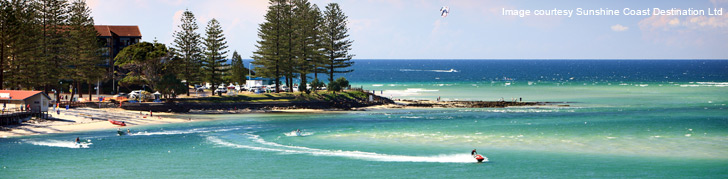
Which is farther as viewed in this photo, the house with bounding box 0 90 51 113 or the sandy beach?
→ the house with bounding box 0 90 51 113

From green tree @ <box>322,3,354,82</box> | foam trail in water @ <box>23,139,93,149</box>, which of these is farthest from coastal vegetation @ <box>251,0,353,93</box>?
foam trail in water @ <box>23,139,93,149</box>

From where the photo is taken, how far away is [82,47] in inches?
3674

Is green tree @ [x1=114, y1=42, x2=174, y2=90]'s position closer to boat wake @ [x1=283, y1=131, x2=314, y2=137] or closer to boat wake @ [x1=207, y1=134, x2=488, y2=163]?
boat wake @ [x1=283, y1=131, x2=314, y2=137]

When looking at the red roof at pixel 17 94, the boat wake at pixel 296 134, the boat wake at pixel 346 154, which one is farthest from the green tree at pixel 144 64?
the boat wake at pixel 346 154

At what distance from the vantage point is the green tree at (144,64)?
93.5 meters

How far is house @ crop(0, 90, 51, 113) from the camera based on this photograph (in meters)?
73.1

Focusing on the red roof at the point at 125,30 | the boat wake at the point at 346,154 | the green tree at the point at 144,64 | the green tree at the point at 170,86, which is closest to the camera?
the boat wake at the point at 346,154

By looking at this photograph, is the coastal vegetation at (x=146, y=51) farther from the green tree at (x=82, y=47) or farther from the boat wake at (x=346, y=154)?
the boat wake at (x=346, y=154)

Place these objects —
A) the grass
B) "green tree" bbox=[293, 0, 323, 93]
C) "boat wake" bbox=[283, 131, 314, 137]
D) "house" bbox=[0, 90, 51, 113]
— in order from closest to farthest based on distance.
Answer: "boat wake" bbox=[283, 131, 314, 137]
"house" bbox=[0, 90, 51, 113]
the grass
"green tree" bbox=[293, 0, 323, 93]

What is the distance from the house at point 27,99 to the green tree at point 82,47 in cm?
1600

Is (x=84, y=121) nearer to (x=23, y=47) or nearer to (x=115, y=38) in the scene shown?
(x=23, y=47)

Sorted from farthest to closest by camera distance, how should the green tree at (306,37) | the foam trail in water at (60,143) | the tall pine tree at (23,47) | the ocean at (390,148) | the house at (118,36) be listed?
the house at (118,36)
the green tree at (306,37)
the tall pine tree at (23,47)
the foam trail in water at (60,143)
the ocean at (390,148)

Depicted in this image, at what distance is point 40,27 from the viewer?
8719 centimetres

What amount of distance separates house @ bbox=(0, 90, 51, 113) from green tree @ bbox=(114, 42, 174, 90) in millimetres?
16818
